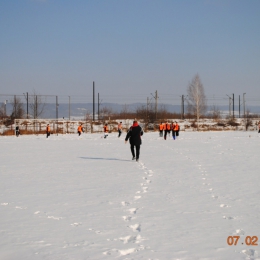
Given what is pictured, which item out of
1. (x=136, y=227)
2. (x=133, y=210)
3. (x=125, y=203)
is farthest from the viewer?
(x=125, y=203)

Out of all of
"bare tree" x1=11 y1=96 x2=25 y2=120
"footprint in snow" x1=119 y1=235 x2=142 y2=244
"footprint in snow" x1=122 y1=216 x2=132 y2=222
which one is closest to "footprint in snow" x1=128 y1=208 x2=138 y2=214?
"footprint in snow" x1=122 y1=216 x2=132 y2=222

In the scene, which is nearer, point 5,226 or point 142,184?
point 5,226

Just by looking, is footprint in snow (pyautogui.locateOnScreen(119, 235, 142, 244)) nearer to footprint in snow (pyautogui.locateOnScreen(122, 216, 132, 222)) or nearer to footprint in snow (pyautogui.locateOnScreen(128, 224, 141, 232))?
footprint in snow (pyautogui.locateOnScreen(128, 224, 141, 232))

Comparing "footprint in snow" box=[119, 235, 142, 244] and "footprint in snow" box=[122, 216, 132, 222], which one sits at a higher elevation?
"footprint in snow" box=[122, 216, 132, 222]

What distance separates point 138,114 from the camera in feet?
200


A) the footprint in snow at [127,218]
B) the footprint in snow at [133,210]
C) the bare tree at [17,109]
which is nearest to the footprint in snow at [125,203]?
the footprint in snow at [133,210]

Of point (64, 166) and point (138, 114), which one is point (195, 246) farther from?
point (138, 114)

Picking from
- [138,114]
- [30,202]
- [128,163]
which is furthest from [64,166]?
[138,114]

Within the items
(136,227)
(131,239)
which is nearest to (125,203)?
(136,227)

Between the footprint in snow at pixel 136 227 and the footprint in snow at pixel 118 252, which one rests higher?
the footprint in snow at pixel 136 227

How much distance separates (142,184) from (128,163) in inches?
205

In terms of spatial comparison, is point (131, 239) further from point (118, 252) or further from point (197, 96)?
point (197, 96)

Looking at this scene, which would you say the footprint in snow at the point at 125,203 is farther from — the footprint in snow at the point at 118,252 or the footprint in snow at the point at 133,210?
the footprint in snow at the point at 118,252
